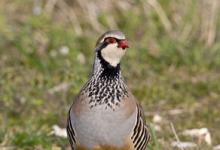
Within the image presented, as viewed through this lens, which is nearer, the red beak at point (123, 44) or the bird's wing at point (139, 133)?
the red beak at point (123, 44)

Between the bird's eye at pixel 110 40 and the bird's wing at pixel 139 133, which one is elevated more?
the bird's eye at pixel 110 40

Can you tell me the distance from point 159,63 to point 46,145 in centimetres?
241

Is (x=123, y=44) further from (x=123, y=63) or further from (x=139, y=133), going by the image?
(x=123, y=63)

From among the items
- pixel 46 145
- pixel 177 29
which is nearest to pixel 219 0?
pixel 177 29

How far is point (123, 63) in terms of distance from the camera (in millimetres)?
7695

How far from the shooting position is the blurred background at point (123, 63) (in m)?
6.46

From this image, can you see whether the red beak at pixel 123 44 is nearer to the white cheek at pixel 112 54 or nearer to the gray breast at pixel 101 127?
the white cheek at pixel 112 54

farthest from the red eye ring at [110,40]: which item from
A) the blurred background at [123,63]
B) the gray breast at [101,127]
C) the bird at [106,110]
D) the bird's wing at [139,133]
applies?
the blurred background at [123,63]

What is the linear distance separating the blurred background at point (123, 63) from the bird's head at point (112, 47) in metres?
1.21

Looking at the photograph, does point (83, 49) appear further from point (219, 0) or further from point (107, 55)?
point (107, 55)

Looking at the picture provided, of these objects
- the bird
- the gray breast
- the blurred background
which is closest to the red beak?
the bird

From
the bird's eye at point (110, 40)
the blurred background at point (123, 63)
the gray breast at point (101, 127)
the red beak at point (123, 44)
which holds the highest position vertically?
the blurred background at point (123, 63)

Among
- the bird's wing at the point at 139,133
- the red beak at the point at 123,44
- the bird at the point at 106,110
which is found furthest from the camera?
the bird's wing at the point at 139,133

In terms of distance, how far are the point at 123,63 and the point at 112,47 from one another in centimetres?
308
